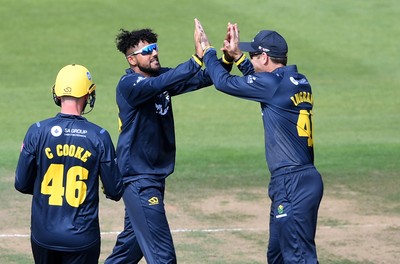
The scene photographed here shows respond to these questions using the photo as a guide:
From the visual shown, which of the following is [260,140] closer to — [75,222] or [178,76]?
[178,76]

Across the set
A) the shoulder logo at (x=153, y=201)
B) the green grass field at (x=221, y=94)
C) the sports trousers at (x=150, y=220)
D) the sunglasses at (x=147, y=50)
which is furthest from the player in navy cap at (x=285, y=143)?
the green grass field at (x=221, y=94)

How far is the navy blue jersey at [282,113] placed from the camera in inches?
369

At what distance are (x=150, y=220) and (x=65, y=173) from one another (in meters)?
1.77

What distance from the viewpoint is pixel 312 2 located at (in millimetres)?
27000

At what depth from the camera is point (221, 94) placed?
70.4 ft

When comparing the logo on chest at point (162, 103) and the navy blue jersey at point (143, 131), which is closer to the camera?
the navy blue jersey at point (143, 131)

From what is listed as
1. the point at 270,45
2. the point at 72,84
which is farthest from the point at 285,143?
the point at 72,84

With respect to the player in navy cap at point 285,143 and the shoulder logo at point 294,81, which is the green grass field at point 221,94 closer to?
the player in navy cap at point 285,143

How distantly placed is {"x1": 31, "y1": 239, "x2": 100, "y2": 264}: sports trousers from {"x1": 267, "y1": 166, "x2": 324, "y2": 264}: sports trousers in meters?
1.86

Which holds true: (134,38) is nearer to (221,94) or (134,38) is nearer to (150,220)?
(150,220)

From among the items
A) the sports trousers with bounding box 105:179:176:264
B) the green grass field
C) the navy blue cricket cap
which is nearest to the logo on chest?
the sports trousers with bounding box 105:179:176:264

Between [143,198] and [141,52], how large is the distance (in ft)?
4.69

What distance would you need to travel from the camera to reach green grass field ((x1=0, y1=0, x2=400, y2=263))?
49.8 ft

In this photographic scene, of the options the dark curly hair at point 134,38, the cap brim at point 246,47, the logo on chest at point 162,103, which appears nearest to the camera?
the cap brim at point 246,47
